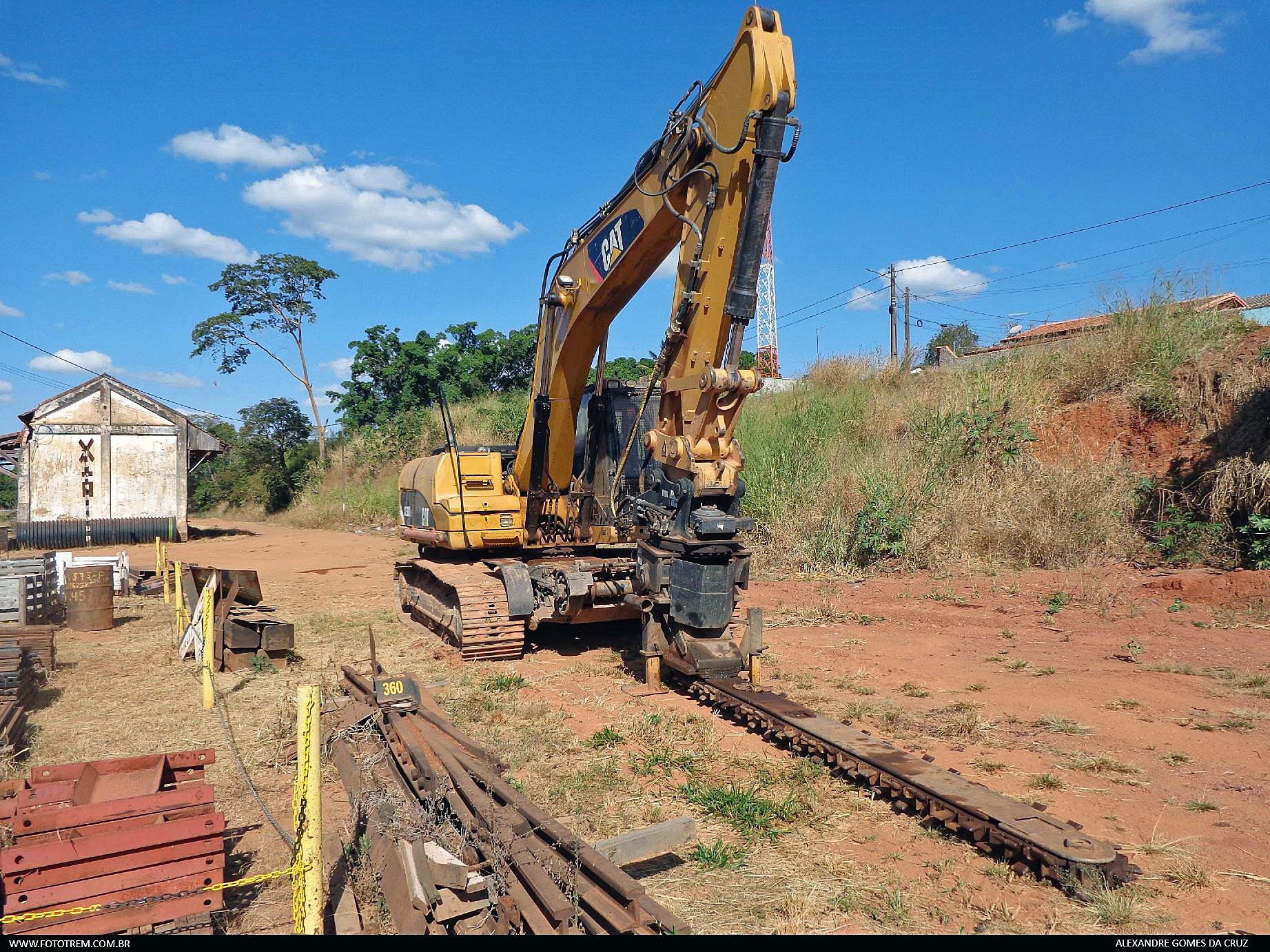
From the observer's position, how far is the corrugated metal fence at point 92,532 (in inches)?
898

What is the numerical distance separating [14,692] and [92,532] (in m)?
19.9

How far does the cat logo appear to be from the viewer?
721 centimetres

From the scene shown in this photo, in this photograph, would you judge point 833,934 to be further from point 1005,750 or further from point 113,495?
point 113,495

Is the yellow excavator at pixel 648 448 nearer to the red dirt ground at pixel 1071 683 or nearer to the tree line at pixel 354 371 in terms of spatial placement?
the red dirt ground at pixel 1071 683

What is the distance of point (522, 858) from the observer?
347 cm

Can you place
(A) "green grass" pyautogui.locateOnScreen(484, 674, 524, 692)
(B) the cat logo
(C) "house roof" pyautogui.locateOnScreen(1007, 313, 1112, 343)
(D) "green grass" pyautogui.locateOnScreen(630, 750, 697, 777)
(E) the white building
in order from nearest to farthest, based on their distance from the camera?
(D) "green grass" pyautogui.locateOnScreen(630, 750, 697, 777) < (B) the cat logo < (A) "green grass" pyautogui.locateOnScreen(484, 674, 524, 692) < (C) "house roof" pyautogui.locateOnScreen(1007, 313, 1112, 343) < (E) the white building

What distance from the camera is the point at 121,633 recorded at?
34.9ft

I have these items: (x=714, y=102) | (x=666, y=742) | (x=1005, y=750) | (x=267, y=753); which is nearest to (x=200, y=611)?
(x=267, y=753)

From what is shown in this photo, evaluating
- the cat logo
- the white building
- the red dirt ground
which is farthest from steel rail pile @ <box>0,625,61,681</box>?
the white building

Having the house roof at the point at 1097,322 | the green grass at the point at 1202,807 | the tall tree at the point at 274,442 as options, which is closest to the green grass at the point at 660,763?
the green grass at the point at 1202,807

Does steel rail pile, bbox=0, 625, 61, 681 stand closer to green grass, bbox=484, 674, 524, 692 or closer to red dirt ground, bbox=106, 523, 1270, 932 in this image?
red dirt ground, bbox=106, 523, 1270, 932

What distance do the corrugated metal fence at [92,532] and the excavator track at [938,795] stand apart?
851 inches

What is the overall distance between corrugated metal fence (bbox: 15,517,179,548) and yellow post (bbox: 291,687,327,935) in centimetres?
2221

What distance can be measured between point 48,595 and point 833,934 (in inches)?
454
